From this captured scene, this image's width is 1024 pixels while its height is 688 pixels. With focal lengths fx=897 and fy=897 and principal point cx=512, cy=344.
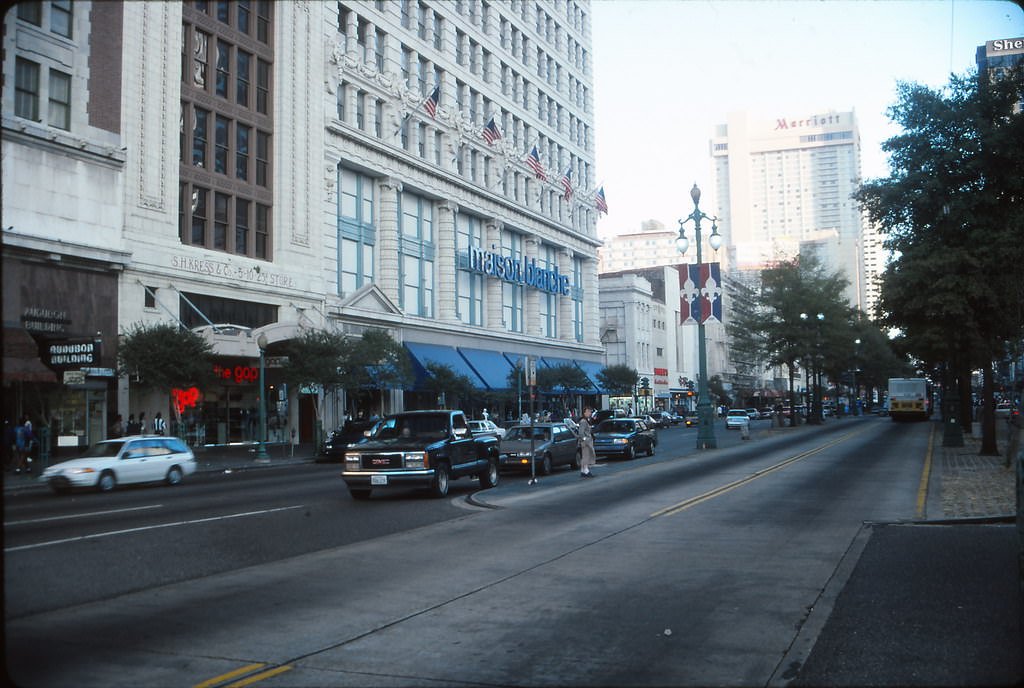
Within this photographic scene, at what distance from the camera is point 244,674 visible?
6508 mm

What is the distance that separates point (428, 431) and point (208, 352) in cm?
1778

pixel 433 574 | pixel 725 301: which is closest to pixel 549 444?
pixel 433 574

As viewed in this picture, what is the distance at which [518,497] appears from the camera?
18938 millimetres

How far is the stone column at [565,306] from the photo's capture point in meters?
72.8

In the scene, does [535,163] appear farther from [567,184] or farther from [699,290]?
[699,290]

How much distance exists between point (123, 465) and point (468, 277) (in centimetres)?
3845

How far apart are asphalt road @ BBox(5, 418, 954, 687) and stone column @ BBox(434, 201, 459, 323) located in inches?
1461

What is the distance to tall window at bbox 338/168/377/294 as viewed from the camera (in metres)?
47.9

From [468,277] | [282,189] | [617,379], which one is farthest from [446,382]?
[617,379]

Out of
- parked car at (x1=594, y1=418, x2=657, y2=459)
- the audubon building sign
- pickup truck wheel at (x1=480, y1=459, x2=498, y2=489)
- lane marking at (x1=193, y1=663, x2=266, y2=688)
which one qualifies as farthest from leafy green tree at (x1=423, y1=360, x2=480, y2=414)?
lane marking at (x1=193, y1=663, x2=266, y2=688)

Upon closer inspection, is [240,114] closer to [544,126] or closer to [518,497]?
[518,497]

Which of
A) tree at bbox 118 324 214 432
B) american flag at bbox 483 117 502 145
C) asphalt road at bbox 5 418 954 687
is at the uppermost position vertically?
american flag at bbox 483 117 502 145

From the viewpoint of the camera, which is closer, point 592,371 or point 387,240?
point 387,240

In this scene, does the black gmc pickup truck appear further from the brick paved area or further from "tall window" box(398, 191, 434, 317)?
"tall window" box(398, 191, 434, 317)
